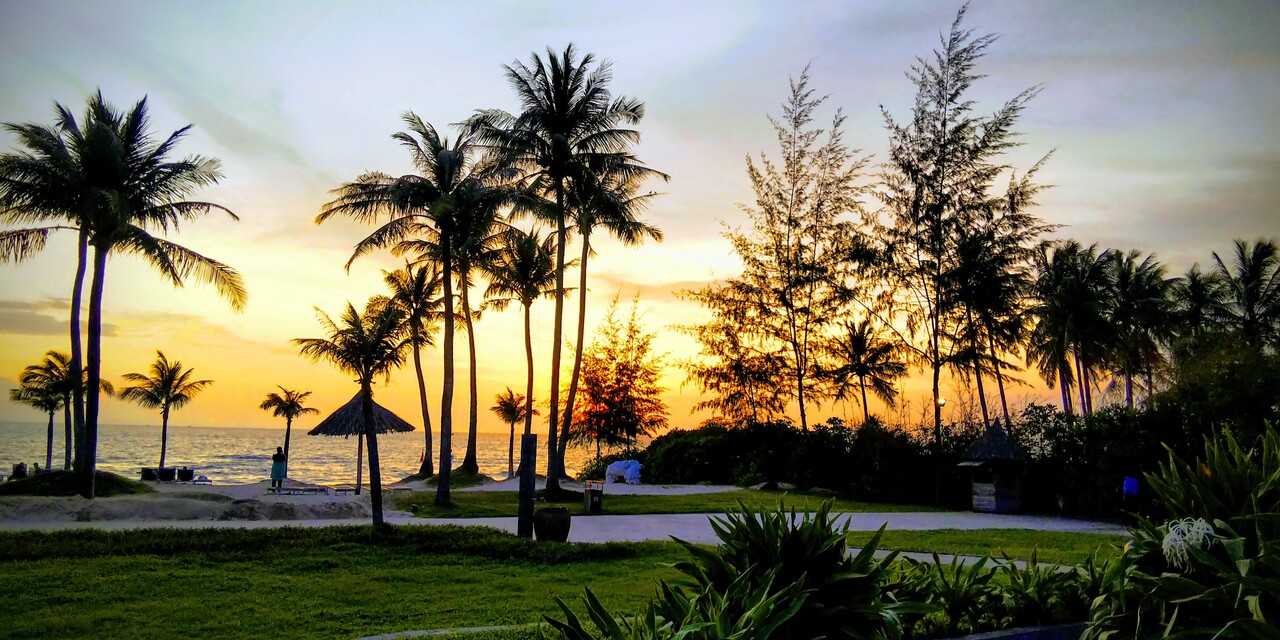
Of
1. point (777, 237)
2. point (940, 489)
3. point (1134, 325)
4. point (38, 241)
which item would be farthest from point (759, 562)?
point (1134, 325)

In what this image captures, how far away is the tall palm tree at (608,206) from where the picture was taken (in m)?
22.2

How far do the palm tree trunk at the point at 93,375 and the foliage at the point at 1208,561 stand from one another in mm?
19606

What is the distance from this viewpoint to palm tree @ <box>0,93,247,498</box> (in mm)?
18031

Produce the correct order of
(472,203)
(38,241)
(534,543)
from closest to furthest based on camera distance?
(534,543)
(38,241)
(472,203)

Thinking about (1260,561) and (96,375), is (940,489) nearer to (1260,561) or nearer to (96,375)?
(1260,561)

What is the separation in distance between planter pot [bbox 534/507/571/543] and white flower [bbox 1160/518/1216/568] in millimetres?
9157

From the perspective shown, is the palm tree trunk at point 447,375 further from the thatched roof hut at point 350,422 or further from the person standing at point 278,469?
the person standing at point 278,469

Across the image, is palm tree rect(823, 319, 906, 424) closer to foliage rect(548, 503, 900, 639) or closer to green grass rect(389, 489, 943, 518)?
green grass rect(389, 489, 943, 518)

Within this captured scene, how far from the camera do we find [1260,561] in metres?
3.12

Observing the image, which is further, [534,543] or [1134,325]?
[1134,325]

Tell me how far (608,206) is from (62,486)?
14.7m

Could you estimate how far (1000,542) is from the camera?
12.2 m

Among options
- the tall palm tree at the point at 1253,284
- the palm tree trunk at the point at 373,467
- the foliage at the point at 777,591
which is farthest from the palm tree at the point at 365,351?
the tall palm tree at the point at 1253,284

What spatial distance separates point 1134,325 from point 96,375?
42.2 m
